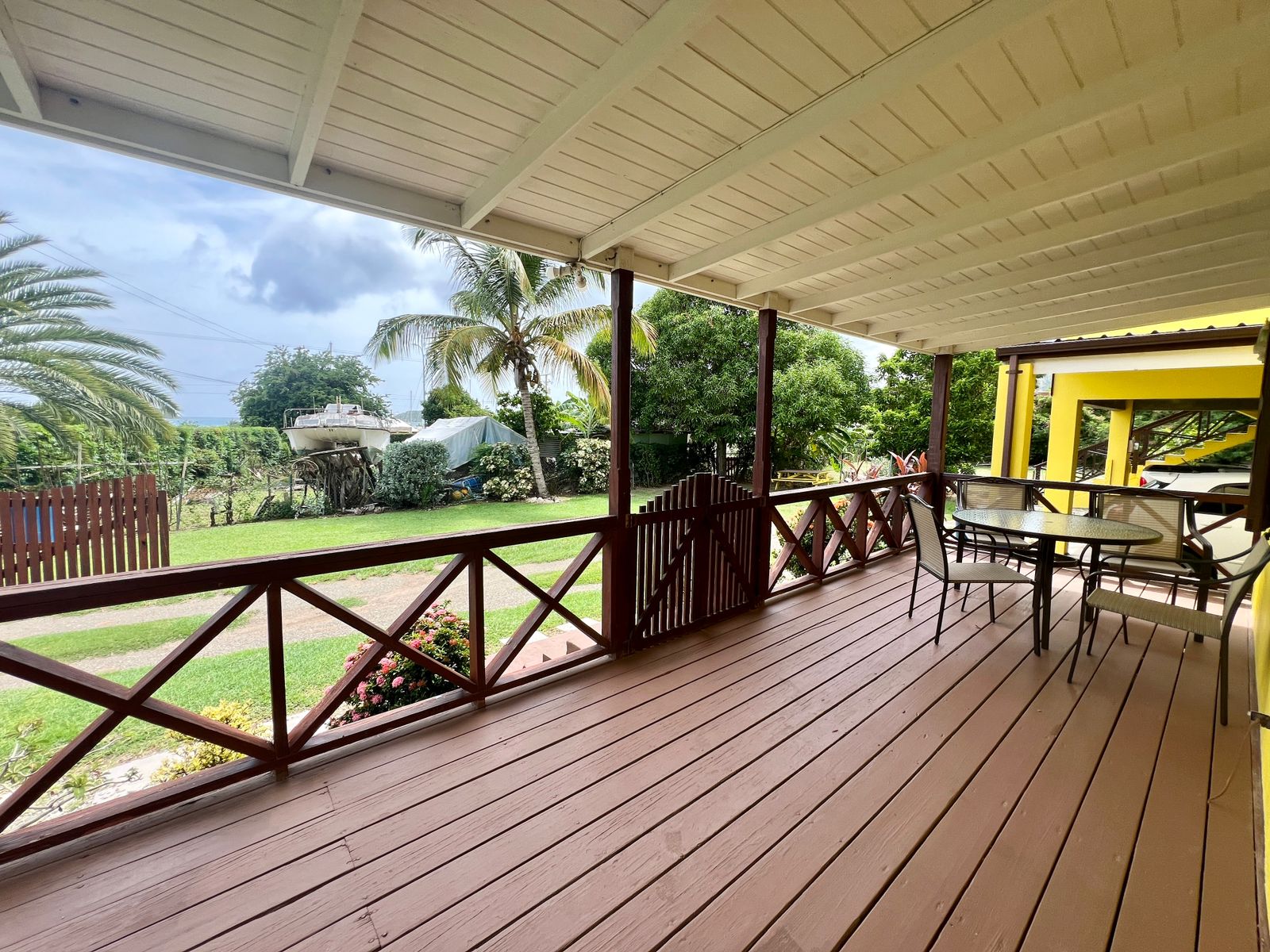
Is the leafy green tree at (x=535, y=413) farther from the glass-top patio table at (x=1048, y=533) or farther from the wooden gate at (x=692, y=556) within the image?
the glass-top patio table at (x=1048, y=533)

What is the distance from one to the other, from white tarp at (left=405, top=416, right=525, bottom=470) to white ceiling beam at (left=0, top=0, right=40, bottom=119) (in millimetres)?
11248

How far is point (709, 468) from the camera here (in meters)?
14.9

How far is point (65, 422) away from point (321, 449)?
596cm

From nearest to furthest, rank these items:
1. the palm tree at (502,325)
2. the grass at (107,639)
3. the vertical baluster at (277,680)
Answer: the vertical baluster at (277,680) → the grass at (107,639) → the palm tree at (502,325)

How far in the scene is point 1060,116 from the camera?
159 centimetres

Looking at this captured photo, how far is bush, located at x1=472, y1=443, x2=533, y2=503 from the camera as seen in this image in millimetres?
12133

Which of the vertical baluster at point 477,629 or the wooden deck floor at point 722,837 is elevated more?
the vertical baluster at point 477,629

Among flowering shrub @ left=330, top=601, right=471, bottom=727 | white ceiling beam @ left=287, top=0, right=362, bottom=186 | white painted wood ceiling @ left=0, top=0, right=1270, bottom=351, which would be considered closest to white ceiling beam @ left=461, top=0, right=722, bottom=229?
white painted wood ceiling @ left=0, top=0, right=1270, bottom=351

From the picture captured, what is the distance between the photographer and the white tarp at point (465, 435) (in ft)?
42.1

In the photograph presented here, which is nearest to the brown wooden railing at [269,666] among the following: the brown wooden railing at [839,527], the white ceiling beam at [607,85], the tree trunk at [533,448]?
the white ceiling beam at [607,85]

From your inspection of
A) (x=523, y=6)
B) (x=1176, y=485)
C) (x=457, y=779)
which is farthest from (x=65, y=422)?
(x=1176, y=485)

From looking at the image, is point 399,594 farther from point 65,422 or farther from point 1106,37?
point 1106,37

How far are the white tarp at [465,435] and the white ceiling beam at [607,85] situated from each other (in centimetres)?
1116

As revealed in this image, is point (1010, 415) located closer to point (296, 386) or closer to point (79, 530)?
point (79, 530)
